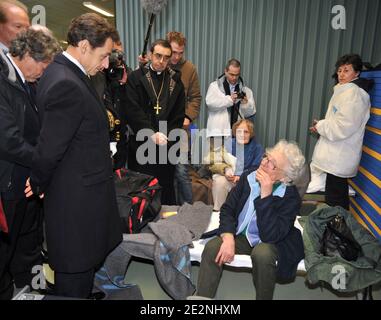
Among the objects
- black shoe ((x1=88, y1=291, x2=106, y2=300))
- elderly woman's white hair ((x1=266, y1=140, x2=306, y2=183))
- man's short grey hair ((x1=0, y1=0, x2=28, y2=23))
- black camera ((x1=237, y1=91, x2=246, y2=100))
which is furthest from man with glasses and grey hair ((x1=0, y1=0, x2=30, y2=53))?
black camera ((x1=237, y1=91, x2=246, y2=100))

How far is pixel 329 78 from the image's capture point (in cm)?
380

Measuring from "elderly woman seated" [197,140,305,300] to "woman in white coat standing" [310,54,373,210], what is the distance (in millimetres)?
1023

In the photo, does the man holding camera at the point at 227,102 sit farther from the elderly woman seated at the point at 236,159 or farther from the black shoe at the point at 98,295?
the black shoe at the point at 98,295

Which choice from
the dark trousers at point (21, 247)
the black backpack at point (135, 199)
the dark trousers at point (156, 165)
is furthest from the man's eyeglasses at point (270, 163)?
the dark trousers at point (21, 247)

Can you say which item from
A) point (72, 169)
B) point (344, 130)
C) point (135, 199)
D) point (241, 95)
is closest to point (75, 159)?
point (72, 169)

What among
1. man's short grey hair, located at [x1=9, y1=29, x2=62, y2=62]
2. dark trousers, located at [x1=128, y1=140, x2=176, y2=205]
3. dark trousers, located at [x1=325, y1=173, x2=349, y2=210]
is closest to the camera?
man's short grey hair, located at [x1=9, y1=29, x2=62, y2=62]

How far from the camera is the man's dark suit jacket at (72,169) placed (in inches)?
52.4

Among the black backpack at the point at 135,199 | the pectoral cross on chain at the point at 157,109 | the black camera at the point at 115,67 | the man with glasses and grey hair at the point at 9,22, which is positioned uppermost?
the man with glasses and grey hair at the point at 9,22

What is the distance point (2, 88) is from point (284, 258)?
170 centimetres

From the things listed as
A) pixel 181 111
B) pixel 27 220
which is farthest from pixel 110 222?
pixel 181 111

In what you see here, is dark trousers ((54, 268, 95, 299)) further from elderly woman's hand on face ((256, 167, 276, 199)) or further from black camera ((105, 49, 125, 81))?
black camera ((105, 49, 125, 81))

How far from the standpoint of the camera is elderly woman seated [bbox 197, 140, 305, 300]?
6.00 feet

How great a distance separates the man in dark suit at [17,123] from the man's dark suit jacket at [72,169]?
241 mm
